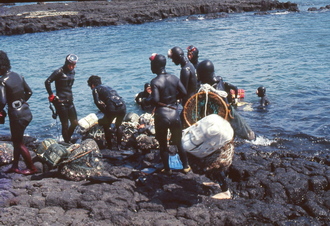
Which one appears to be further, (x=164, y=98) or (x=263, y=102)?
(x=263, y=102)

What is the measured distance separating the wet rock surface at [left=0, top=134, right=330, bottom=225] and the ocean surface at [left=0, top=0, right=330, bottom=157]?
2121 mm

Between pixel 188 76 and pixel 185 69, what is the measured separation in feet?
0.54

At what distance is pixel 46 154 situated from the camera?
7074mm

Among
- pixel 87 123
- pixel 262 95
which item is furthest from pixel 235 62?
pixel 87 123

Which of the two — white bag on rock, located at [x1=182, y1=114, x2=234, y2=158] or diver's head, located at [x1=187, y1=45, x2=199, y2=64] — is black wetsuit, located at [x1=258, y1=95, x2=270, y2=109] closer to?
diver's head, located at [x1=187, y1=45, x2=199, y2=64]

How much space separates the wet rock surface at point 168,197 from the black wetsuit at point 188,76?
5.86 ft

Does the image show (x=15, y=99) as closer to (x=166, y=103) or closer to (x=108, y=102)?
(x=108, y=102)

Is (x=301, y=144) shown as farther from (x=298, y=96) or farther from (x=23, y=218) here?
(x=23, y=218)

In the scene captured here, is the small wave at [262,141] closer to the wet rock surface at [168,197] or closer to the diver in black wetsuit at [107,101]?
the wet rock surface at [168,197]

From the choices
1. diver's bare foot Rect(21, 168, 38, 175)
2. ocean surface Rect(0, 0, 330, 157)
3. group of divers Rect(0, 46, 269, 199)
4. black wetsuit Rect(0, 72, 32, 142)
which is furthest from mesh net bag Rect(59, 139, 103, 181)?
ocean surface Rect(0, 0, 330, 157)

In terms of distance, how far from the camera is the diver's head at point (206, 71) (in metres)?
7.64

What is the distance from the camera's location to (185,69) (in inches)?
286

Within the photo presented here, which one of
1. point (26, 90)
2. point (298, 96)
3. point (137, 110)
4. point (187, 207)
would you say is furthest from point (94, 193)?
point (298, 96)

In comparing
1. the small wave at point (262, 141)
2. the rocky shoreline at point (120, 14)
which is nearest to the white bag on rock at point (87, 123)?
the small wave at point (262, 141)
